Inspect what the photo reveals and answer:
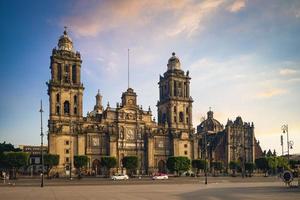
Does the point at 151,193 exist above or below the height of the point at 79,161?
above

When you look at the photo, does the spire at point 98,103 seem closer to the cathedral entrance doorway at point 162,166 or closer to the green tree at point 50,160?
the cathedral entrance doorway at point 162,166

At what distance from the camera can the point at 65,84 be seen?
10188cm

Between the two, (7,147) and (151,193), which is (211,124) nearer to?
(7,147)

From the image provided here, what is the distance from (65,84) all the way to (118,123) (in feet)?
58.1

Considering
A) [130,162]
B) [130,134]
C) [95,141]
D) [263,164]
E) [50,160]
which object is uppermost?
[130,134]

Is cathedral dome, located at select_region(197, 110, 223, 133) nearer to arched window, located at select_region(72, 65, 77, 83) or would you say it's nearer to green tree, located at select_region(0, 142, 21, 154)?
arched window, located at select_region(72, 65, 77, 83)

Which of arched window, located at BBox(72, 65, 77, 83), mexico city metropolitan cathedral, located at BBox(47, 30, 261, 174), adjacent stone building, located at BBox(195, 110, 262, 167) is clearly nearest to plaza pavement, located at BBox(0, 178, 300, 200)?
mexico city metropolitan cathedral, located at BBox(47, 30, 261, 174)

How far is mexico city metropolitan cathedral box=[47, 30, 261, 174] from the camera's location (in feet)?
326

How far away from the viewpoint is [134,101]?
111 m

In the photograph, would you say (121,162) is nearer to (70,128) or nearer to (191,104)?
(70,128)

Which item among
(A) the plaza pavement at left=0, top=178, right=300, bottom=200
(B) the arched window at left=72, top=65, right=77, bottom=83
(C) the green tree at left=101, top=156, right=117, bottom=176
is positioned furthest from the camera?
(B) the arched window at left=72, top=65, right=77, bottom=83

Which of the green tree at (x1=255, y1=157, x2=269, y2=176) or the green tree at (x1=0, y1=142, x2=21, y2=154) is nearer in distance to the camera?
the green tree at (x1=255, y1=157, x2=269, y2=176)

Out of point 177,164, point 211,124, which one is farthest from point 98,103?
point 177,164

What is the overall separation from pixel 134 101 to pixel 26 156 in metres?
36.0
